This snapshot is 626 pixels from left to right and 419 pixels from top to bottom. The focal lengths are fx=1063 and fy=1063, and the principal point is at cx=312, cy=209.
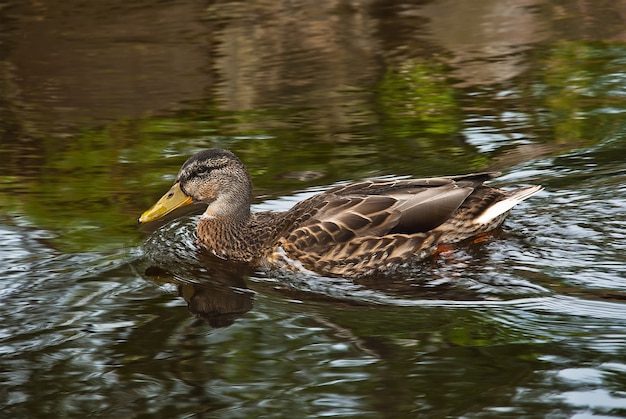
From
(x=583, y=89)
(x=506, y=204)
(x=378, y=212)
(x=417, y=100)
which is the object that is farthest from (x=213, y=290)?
(x=583, y=89)

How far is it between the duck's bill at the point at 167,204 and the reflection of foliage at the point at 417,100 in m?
2.36

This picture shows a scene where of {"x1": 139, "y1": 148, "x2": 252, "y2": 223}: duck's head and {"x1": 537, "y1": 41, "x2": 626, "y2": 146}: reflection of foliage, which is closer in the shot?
{"x1": 139, "y1": 148, "x2": 252, "y2": 223}: duck's head

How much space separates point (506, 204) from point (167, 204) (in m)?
2.30

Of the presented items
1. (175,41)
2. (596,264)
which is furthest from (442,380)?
(175,41)

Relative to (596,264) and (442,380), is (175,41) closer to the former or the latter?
(596,264)

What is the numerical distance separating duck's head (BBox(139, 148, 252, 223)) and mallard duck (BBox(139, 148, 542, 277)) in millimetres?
180

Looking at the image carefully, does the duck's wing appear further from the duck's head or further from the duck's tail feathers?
the duck's head

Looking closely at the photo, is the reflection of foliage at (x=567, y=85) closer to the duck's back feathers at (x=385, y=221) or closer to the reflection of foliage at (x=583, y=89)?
the reflection of foliage at (x=583, y=89)

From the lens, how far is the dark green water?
16.5 feet

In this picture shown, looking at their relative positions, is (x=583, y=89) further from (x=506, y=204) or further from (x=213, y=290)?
(x=213, y=290)

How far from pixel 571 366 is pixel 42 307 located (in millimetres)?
3006

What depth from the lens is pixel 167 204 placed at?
24.0ft

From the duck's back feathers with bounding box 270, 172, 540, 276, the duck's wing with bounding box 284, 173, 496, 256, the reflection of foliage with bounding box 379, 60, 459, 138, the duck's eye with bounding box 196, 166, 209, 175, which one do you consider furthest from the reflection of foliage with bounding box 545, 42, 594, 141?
the duck's eye with bounding box 196, 166, 209, 175

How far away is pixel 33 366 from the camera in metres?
5.36
